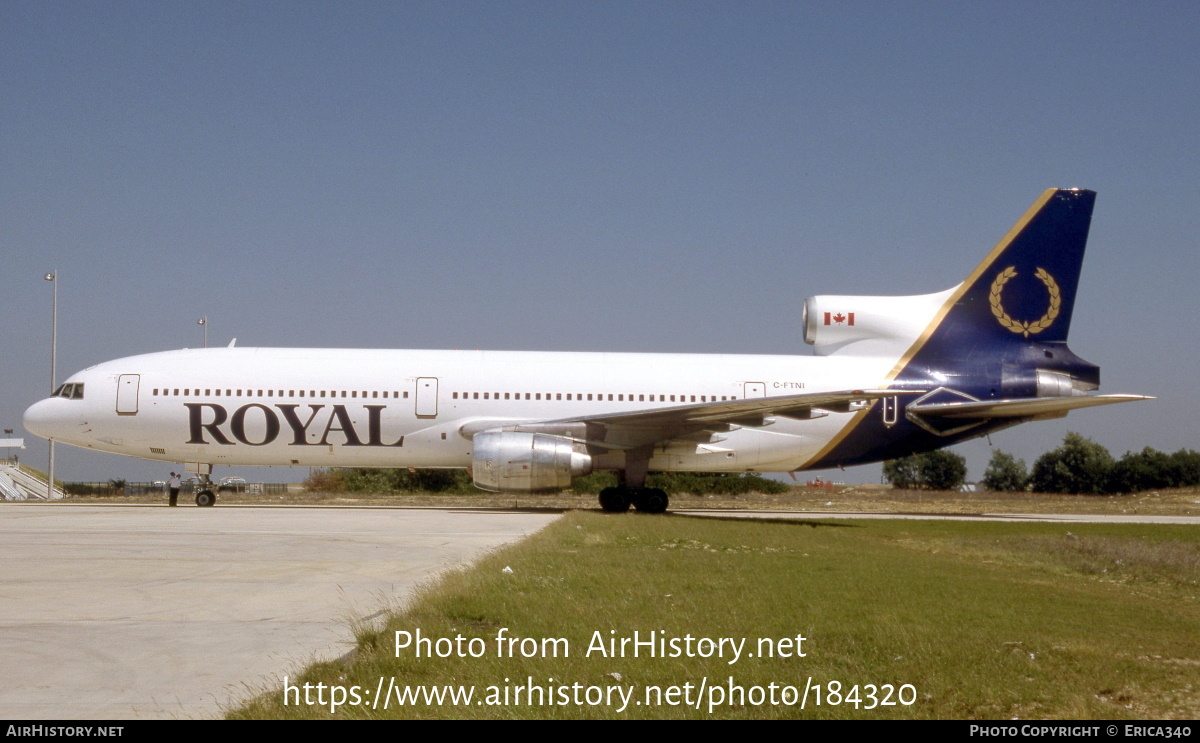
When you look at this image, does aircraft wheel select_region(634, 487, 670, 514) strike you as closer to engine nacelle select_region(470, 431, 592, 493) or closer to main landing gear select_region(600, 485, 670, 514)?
main landing gear select_region(600, 485, 670, 514)

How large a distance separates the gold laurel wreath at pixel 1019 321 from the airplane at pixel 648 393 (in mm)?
37

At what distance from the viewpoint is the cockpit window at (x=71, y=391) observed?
25.0m

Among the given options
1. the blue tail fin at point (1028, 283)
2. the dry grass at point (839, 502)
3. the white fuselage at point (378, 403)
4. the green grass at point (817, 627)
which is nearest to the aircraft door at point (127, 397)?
the white fuselage at point (378, 403)

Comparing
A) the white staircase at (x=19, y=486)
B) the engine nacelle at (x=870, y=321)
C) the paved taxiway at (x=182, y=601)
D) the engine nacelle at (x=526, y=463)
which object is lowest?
the white staircase at (x=19, y=486)

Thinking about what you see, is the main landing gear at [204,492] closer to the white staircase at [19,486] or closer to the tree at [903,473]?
the white staircase at [19,486]

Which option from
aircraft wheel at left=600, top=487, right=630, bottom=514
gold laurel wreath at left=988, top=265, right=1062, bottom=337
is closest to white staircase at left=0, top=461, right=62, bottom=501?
aircraft wheel at left=600, top=487, right=630, bottom=514

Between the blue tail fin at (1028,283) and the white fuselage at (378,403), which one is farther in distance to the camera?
the blue tail fin at (1028,283)

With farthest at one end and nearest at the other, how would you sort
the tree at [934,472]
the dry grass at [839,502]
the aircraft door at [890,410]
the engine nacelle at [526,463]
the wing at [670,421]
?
the tree at [934,472] → the dry grass at [839,502] → the aircraft door at [890,410] → the engine nacelle at [526,463] → the wing at [670,421]

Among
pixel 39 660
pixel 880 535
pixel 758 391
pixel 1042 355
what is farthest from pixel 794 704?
pixel 1042 355

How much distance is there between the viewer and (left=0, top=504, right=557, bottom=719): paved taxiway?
574cm

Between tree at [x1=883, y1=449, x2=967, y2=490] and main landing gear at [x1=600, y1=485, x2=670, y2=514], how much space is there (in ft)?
114

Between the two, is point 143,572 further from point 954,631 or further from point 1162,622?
point 1162,622

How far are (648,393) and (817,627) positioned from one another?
16.9 meters

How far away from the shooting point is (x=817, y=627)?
799cm
